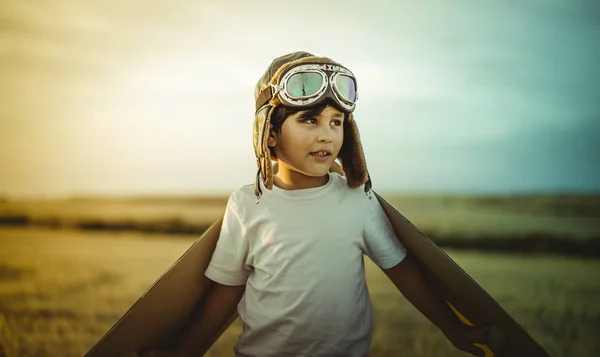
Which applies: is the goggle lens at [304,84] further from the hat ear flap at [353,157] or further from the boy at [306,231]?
the hat ear flap at [353,157]

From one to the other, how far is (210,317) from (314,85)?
1.26 meters

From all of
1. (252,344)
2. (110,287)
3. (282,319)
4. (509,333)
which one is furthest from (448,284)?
(110,287)

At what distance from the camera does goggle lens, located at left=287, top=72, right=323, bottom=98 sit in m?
2.08

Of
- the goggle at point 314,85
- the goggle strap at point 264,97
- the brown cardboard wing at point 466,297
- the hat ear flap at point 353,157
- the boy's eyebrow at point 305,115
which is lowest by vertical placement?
the brown cardboard wing at point 466,297

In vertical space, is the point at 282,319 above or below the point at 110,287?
above

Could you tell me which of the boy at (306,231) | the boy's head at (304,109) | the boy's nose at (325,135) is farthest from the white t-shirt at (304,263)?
the boy's nose at (325,135)

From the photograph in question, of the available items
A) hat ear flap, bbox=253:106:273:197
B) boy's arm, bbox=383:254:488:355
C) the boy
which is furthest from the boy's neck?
boy's arm, bbox=383:254:488:355

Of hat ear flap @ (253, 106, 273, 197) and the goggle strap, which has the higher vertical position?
the goggle strap

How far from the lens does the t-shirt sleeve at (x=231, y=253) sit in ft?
7.35

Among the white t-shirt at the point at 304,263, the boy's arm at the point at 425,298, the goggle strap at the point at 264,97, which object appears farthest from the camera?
the boy's arm at the point at 425,298

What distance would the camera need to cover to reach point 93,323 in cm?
363

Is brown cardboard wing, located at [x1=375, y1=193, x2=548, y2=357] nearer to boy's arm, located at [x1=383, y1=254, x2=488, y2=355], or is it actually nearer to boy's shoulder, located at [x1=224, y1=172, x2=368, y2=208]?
boy's arm, located at [x1=383, y1=254, x2=488, y2=355]

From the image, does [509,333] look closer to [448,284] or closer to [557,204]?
[448,284]

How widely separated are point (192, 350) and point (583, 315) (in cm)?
280
